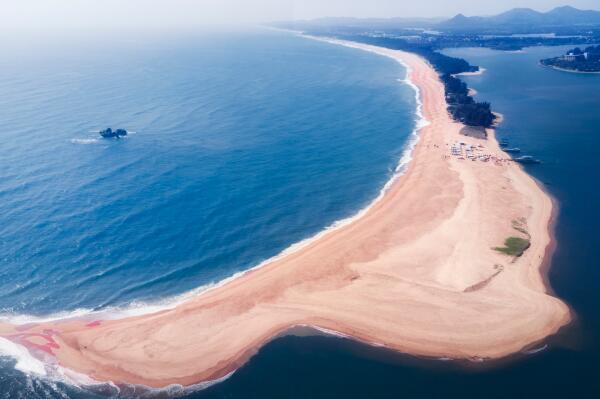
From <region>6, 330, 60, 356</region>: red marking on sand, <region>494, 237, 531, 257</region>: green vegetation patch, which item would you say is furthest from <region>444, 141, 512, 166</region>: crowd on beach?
<region>6, 330, 60, 356</region>: red marking on sand

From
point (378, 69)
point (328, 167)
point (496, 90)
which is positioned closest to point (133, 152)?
point (328, 167)

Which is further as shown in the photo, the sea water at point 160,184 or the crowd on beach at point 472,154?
the crowd on beach at point 472,154

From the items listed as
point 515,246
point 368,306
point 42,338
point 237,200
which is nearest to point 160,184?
point 237,200

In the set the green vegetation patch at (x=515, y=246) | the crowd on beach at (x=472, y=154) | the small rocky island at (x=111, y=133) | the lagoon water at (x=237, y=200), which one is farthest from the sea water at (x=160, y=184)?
the green vegetation patch at (x=515, y=246)

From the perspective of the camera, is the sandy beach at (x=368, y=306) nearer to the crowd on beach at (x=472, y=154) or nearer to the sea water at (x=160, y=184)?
the sea water at (x=160, y=184)

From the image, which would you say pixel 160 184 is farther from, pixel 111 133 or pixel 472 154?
pixel 472 154

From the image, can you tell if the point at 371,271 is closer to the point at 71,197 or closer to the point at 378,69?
the point at 71,197
